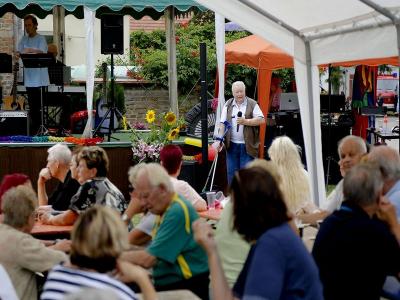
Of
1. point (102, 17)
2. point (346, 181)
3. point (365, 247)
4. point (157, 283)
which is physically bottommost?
point (157, 283)

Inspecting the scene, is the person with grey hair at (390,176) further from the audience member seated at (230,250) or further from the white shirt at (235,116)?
the white shirt at (235,116)

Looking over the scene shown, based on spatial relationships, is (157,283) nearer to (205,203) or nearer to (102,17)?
(205,203)

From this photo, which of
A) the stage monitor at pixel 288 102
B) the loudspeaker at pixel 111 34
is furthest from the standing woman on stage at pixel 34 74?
the stage monitor at pixel 288 102

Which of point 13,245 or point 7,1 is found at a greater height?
point 7,1

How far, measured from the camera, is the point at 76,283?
11.1 feet

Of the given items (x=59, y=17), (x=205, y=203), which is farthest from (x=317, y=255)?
(x=59, y=17)

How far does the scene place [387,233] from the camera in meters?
3.88

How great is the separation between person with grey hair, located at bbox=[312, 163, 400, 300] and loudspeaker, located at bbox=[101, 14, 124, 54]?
10105mm

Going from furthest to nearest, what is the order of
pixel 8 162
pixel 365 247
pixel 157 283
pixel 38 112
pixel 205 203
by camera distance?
1. pixel 38 112
2. pixel 8 162
3. pixel 205 203
4. pixel 157 283
5. pixel 365 247

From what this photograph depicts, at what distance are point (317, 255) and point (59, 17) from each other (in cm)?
1293

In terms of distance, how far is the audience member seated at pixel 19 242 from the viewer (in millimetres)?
4559

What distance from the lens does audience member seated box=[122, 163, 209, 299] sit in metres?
4.44

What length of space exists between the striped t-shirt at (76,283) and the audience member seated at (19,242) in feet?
3.61

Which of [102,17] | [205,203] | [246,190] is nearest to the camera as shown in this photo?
[246,190]
